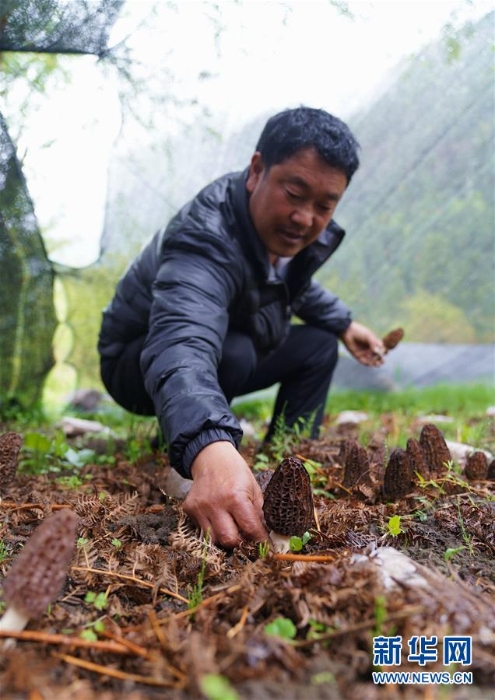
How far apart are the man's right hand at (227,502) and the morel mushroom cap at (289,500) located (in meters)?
0.06

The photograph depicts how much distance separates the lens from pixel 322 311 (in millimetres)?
3623

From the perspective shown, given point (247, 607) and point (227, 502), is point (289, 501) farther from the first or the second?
point (247, 607)

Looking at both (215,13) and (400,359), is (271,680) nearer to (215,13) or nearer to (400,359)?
(215,13)

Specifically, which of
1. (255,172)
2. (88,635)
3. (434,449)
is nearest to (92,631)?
(88,635)

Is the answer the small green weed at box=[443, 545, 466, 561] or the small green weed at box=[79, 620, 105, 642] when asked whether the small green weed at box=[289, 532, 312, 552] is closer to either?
the small green weed at box=[443, 545, 466, 561]

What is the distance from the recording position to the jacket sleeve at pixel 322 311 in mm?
3586

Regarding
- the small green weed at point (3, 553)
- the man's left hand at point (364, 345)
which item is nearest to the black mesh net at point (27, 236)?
the man's left hand at point (364, 345)

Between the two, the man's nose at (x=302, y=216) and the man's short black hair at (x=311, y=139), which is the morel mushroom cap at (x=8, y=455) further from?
the man's short black hair at (x=311, y=139)

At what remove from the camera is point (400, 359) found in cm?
661

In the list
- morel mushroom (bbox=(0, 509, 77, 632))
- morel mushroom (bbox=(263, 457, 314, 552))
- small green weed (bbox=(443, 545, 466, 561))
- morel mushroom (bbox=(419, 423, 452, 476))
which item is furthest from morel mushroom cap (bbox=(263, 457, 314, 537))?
morel mushroom (bbox=(419, 423, 452, 476))

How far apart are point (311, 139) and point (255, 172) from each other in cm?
36

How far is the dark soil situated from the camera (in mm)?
926

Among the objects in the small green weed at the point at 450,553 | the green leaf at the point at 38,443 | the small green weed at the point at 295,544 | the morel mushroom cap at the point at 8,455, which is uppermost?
the small green weed at the point at 450,553

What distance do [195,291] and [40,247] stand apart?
2348 mm
